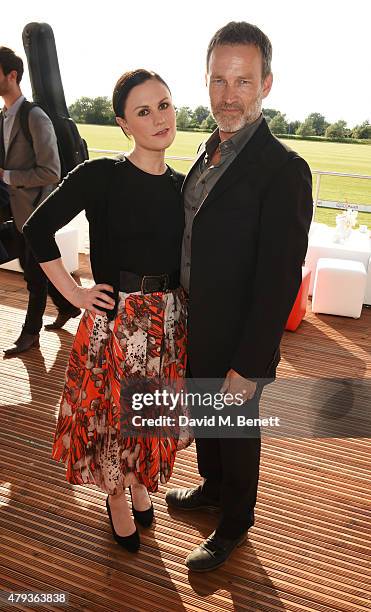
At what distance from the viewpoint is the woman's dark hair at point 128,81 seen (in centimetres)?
144

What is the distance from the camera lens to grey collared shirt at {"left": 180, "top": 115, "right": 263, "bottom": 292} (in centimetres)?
146

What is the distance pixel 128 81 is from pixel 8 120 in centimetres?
179

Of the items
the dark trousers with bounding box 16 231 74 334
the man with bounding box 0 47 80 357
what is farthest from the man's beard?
the dark trousers with bounding box 16 231 74 334

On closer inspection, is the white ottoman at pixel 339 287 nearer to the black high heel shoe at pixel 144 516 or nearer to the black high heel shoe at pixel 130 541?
the black high heel shoe at pixel 144 516

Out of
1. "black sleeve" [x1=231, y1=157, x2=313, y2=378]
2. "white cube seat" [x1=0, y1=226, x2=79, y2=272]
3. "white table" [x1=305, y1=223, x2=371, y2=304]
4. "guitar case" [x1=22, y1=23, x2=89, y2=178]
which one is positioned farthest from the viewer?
"white cube seat" [x1=0, y1=226, x2=79, y2=272]

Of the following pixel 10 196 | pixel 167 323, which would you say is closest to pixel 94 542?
pixel 167 323

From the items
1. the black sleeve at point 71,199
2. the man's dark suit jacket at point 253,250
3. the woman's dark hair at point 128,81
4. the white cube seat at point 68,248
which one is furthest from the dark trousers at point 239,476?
the white cube seat at point 68,248

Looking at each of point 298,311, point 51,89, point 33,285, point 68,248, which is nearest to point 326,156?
point 68,248

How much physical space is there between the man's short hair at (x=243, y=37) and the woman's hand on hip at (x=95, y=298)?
78 cm

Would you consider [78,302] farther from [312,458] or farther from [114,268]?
[312,458]

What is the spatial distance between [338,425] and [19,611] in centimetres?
175

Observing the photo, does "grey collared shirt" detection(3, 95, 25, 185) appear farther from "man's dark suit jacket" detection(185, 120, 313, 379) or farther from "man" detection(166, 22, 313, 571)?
"man's dark suit jacket" detection(185, 120, 313, 379)

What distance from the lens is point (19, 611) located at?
1.58 m

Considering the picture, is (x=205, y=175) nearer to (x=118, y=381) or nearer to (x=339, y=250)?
(x=118, y=381)
